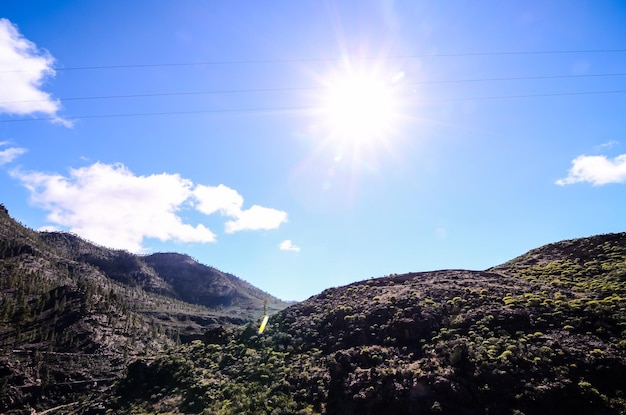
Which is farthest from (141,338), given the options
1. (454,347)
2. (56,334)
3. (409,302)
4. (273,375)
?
(454,347)

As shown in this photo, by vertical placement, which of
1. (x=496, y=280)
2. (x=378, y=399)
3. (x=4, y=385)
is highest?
(x=496, y=280)

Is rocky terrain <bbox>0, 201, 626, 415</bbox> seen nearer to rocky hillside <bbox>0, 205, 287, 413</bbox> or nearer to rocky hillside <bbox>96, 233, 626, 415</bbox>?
rocky hillside <bbox>96, 233, 626, 415</bbox>

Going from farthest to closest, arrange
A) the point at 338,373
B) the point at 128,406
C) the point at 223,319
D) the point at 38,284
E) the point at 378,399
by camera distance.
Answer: the point at 223,319 < the point at 38,284 < the point at 128,406 < the point at 338,373 < the point at 378,399

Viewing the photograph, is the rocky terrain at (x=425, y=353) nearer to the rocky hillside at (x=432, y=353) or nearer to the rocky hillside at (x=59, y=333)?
the rocky hillside at (x=432, y=353)

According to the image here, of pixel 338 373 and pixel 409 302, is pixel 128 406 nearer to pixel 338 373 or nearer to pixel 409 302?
pixel 338 373

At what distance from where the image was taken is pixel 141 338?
125m

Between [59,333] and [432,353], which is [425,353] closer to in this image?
[432,353]

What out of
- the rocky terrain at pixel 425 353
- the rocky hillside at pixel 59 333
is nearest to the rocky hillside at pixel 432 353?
the rocky terrain at pixel 425 353

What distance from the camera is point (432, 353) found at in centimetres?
3506

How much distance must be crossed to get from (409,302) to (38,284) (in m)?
157

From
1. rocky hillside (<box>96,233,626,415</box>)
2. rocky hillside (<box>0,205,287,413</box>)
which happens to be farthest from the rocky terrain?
rocky hillside (<box>0,205,287,413</box>)

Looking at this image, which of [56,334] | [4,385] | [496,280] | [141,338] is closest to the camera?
[496,280]

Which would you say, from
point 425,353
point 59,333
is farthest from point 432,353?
point 59,333

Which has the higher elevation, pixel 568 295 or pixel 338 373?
pixel 568 295
